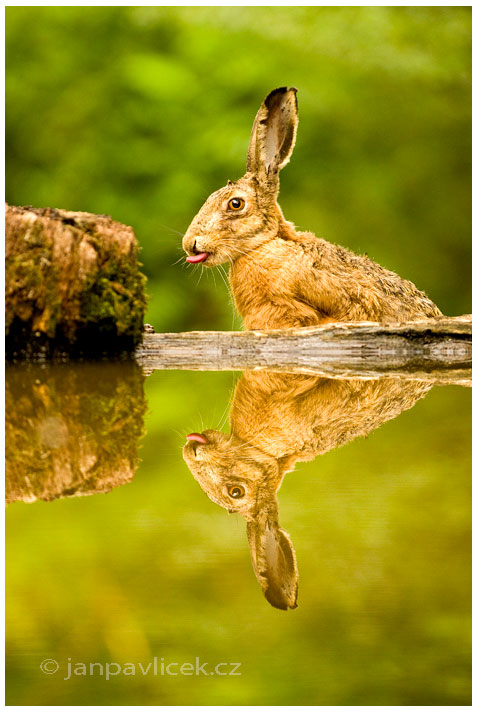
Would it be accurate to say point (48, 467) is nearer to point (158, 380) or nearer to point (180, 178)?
point (158, 380)

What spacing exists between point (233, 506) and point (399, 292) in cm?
255

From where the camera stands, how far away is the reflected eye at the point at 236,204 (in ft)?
14.1

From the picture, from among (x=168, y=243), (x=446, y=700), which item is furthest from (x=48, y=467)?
(x=168, y=243)

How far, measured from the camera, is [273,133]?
4.25 metres

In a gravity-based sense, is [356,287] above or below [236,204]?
below

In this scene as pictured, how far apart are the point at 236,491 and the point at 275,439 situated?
0.34m

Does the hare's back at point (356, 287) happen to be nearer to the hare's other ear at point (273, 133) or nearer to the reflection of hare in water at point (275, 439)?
the hare's other ear at point (273, 133)

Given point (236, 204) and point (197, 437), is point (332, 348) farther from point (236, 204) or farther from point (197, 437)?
point (197, 437)

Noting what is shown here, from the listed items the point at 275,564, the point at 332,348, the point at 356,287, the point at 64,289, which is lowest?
the point at 275,564

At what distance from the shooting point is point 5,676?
5.76ft

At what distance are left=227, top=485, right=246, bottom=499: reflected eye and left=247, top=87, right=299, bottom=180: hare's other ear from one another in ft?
8.22

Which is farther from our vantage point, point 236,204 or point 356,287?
point 236,204

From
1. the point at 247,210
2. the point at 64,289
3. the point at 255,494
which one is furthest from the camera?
the point at 247,210

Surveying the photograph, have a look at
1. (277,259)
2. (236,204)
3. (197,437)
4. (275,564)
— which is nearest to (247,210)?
(236,204)
